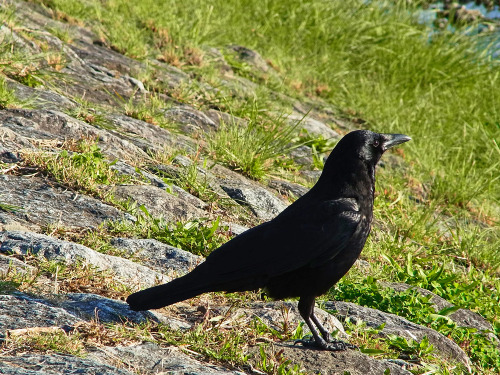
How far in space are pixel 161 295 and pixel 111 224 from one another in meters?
1.18

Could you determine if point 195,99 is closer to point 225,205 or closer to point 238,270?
point 225,205

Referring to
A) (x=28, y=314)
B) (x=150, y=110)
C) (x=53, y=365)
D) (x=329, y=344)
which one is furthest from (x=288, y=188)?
(x=53, y=365)

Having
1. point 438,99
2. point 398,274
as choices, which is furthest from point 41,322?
point 438,99

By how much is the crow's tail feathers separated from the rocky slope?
0.12 m

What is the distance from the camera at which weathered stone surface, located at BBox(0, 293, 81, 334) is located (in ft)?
8.96

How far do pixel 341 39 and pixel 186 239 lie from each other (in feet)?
20.4

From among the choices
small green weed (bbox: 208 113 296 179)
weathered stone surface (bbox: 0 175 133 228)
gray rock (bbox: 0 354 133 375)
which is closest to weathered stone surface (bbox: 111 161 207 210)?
weathered stone surface (bbox: 0 175 133 228)

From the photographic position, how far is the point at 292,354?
124 inches

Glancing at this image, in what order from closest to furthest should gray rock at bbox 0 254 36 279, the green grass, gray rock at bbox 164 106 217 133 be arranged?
gray rock at bbox 0 254 36 279, gray rock at bbox 164 106 217 133, the green grass

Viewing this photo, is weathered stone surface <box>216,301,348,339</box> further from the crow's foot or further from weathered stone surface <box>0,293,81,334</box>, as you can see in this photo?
weathered stone surface <box>0,293,81,334</box>

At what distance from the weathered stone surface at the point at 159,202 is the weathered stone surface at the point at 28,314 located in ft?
4.99

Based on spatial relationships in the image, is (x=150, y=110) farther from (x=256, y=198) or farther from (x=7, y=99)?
(x=256, y=198)

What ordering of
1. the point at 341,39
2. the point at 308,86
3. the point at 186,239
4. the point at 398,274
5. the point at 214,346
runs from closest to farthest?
the point at 214,346
the point at 186,239
the point at 398,274
the point at 308,86
the point at 341,39

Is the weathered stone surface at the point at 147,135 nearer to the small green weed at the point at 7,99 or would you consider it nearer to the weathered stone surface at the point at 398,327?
the small green weed at the point at 7,99
